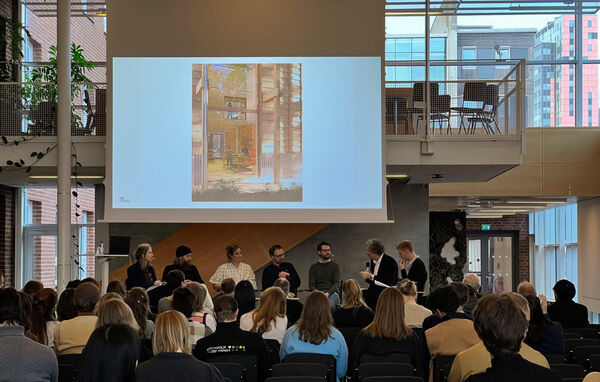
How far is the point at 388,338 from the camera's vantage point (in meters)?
5.61

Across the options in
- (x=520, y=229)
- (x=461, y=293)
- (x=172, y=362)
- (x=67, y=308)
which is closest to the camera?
(x=172, y=362)

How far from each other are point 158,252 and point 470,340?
8.76 m

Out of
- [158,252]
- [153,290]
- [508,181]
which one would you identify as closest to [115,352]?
[153,290]

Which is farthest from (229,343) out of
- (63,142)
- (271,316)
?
(63,142)

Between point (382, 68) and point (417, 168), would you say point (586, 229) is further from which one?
point (382, 68)

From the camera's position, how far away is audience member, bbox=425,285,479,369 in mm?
5352

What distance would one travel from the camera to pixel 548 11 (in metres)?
17.1

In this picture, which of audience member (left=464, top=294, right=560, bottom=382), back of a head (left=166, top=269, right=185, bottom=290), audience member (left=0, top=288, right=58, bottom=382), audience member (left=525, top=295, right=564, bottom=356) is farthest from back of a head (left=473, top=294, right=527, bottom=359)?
back of a head (left=166, top=269, right=185, bottom=290)

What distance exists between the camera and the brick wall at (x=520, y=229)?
861 inches

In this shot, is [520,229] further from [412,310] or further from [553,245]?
[412,310]

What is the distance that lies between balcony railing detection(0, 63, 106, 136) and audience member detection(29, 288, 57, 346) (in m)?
5.61

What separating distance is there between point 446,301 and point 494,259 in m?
18.3

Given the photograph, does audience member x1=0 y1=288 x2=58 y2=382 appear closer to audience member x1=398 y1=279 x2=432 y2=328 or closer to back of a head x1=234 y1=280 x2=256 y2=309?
back of a head x1=234 y1=280 x2=256 y2=309

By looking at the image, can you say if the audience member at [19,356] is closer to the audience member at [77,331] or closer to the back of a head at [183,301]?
the audience member at [77,331]
